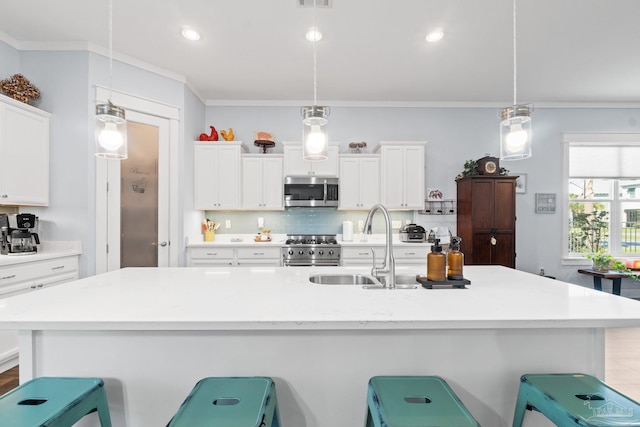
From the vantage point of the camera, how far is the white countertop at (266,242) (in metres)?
4.07

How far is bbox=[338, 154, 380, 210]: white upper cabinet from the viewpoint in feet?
14.3

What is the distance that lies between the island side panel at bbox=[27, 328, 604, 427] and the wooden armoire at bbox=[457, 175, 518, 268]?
9.53 feet

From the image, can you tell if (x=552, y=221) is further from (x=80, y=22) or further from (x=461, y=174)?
(x=80, y=22)

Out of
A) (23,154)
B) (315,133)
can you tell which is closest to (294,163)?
(315,133)

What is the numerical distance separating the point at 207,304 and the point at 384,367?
31.3 inches

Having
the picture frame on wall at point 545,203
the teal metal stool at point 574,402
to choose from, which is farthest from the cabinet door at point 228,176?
the picture frame on wall at point 545,203

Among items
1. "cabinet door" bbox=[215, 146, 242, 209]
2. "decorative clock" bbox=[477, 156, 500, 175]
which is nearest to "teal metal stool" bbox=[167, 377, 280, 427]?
"cabinet door" bbox=[215, 146, 242, 209]

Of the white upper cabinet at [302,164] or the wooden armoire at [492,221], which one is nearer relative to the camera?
the wooden armoire at [492,221]

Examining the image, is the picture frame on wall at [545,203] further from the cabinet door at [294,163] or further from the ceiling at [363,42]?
the cabinet door at [294,163]

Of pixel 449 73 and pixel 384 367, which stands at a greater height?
pixel 449 73

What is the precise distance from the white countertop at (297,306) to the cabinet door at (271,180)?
8.57 feet

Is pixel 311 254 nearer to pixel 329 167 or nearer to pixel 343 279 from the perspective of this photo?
pixel 329 167

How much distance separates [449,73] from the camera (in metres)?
3.76

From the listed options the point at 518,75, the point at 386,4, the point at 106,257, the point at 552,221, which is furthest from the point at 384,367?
the point at 552,221
